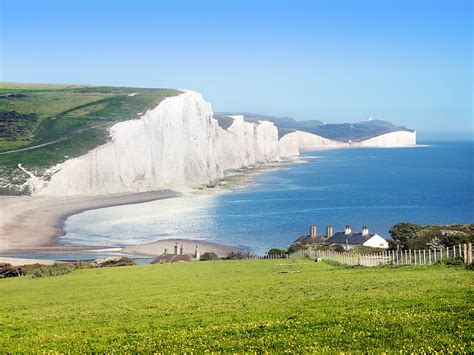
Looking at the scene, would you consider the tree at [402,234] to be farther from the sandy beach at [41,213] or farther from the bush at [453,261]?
the sandy beach at [41,213]

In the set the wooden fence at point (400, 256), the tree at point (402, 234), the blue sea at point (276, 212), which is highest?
the wooden fence at point (400, 256)

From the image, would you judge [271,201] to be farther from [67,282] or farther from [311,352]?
[311,352]

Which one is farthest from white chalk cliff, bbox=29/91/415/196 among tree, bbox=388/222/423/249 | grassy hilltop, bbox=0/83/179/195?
tree, bbox=388/222/423/249

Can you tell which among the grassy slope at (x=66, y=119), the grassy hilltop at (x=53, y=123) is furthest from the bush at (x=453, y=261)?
the grassy slope at (x=66, y=119)

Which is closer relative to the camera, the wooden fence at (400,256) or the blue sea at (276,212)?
the wooden fence at (400,256)

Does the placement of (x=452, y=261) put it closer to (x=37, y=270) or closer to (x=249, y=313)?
(x=249, y=313)

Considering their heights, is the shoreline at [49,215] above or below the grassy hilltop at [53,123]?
below
